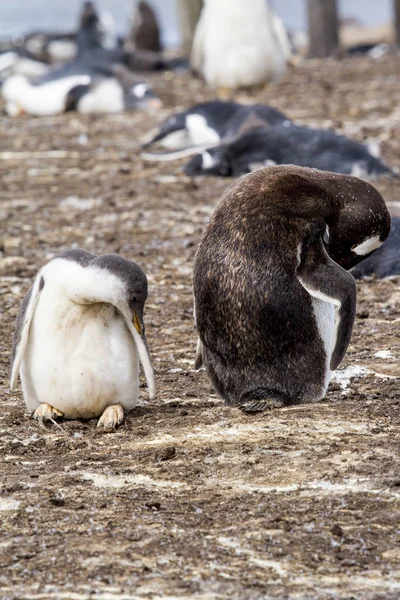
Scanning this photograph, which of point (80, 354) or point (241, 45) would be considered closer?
point (80, 354)

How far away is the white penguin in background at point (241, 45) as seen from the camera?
1296 centimetres

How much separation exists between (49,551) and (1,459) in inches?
32.3

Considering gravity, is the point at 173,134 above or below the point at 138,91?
above

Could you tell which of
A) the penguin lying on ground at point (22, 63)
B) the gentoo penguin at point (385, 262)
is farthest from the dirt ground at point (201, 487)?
the penguin lying on ground at point (22, 63)

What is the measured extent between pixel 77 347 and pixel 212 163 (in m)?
4.72

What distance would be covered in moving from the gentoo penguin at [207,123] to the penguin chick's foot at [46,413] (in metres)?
4.87

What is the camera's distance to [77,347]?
12.5 feet

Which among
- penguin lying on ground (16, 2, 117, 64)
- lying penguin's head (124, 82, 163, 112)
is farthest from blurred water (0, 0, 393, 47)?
lying penguin's head (124, 82, 163, 112)

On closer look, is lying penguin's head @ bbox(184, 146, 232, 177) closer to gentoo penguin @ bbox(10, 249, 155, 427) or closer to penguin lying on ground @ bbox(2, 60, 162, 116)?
penguin lying on ground @ bbox(2, 60, 162, 116)

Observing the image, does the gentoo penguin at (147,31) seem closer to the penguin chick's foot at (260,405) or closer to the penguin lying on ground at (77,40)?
the penguin lying on ground at (77,40)

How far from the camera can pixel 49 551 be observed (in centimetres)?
269

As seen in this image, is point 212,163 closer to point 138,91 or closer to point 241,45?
point 138,91

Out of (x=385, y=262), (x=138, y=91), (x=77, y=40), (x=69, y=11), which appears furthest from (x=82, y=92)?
A: (x=69, y=11)

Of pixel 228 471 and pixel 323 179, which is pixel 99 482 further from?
pixel 323 179
